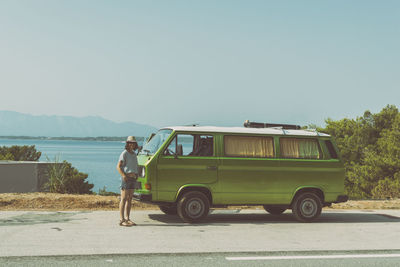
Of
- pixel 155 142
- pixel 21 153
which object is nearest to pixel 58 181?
pixel 155 142

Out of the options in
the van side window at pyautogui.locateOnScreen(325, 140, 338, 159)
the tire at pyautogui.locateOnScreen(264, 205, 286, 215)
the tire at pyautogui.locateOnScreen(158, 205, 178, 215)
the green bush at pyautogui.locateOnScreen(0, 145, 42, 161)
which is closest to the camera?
the tire at pyautogui.locateOnScreen(158, 205, 178, 215)

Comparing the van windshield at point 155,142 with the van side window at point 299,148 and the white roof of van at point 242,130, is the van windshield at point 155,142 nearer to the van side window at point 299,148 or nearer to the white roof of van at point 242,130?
the white roof of van at point 242,130

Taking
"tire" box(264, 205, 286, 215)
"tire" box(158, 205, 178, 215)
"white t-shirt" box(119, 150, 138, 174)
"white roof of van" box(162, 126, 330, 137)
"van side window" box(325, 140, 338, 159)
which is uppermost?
"white roof of van" box(162, 126, 330, 137)

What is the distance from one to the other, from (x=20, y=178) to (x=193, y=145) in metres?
7.43

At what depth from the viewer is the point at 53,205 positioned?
12.3 m

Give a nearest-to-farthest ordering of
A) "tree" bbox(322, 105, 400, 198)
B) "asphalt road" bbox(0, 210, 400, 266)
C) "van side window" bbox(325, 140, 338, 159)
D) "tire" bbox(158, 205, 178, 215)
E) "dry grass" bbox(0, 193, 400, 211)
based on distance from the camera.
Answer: "asphalt road" bbox(0, 210, 400, 266) < "tire" bbox(158, 205, 178, 215) < "van side window" bbox(325, 140, 338, 159) < "dry grass" bbox(0, 193, 400, 211) < "tree" bbox(322, 105, 400, 198)

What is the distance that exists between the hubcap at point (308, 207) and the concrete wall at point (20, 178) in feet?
28.4

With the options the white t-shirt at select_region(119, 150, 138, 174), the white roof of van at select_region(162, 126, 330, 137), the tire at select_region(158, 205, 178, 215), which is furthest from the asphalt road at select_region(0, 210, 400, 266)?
the white roof of van at select_region(162, 126, 330, 137)

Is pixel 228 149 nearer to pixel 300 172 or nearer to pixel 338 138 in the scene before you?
pixel 300 172

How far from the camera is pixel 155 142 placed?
10.4 meters

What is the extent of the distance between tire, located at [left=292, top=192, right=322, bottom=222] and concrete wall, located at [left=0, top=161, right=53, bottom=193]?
8550 millimetres

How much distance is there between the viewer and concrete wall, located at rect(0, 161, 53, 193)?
49.6 feet

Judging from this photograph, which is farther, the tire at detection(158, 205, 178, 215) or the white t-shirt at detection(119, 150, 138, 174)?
the tire at detection(158, 205, 178, 215)

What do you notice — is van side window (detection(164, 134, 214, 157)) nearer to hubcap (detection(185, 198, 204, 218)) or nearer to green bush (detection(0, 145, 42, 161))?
hubcap (detection(185, 198, 204, 218))
